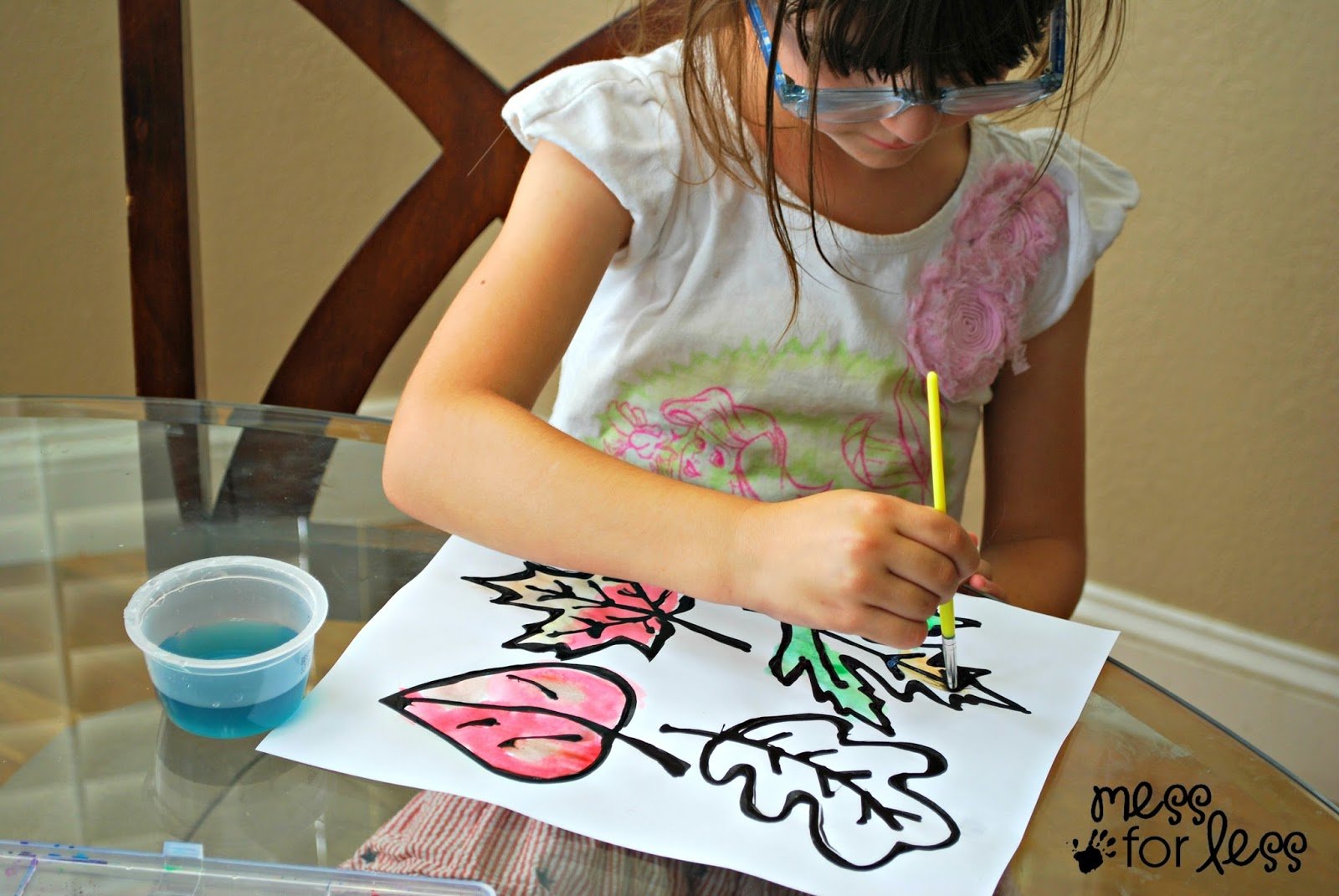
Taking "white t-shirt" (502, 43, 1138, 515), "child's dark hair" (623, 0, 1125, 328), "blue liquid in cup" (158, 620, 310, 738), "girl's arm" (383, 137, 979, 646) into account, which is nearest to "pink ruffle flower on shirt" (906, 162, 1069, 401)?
"white t-shirt" (502, 43, 1138, 515)

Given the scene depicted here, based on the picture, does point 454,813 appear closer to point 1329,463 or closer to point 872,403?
point 872,403

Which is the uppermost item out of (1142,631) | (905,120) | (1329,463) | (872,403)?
(905,120)

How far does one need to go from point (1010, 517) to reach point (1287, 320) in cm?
50

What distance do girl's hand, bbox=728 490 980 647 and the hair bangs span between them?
0.64 ft

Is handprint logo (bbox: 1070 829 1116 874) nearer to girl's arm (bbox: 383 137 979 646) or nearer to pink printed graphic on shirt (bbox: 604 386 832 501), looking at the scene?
girl's arm (bbox: 383 137 979 646)

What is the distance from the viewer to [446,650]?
0.47 m

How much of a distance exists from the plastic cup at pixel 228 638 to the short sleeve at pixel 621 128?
0.27 m

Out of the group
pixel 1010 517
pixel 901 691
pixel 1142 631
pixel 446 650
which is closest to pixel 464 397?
pixel 446 650

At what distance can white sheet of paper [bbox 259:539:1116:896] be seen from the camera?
38 cm

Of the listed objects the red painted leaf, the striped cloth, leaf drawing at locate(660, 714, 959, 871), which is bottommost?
the striped cloth

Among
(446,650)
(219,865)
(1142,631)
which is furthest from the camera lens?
(1142,631)

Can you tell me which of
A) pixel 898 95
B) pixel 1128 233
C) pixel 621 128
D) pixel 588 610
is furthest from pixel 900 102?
pixel 1128 233

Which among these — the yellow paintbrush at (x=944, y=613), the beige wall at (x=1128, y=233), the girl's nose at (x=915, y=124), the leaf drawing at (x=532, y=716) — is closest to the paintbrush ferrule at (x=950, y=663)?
the yellow paintbrush at (x=944, y=613)

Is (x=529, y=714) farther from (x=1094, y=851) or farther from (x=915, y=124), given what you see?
(x=915, y=124)
